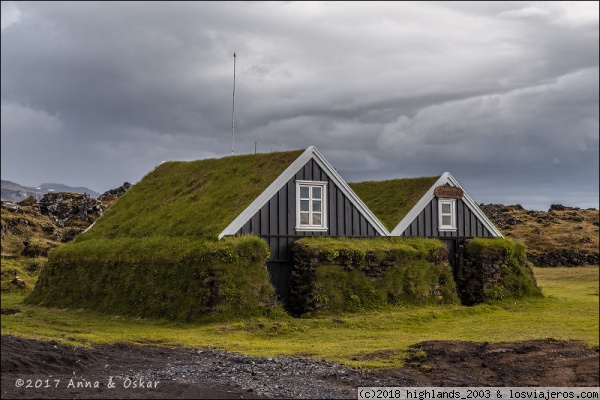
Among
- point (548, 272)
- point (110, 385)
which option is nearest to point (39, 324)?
point (110, 385)

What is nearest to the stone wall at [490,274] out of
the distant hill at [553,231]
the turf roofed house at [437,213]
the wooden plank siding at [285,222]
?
the turf roofed house at [437,213]

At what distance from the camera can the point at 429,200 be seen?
135ft

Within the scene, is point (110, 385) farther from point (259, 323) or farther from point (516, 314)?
point (516, 314)

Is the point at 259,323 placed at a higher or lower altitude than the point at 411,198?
lower

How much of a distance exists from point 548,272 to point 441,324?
1526 inches

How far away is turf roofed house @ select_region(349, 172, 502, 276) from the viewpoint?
40312 mm

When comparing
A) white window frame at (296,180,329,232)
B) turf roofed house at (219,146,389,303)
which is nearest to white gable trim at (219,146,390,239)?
turf roofed house at (219,146,389,303)

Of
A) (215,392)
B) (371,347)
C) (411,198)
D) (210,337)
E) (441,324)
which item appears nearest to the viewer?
(215,392)

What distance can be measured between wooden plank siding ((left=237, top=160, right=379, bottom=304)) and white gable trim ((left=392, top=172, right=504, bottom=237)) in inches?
178

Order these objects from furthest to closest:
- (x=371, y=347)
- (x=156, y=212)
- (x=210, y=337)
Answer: (x=156, y=212)
(x=210, y=337)
(x=371, y=347)

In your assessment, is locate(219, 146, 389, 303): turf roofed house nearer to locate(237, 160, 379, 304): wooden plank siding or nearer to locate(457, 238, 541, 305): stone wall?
locate(237, 160, 379, 304): wooden plank siding

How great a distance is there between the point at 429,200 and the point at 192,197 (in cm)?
1296

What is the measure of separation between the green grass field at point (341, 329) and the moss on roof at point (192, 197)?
5.22 meters

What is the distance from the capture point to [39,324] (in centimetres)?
2939
